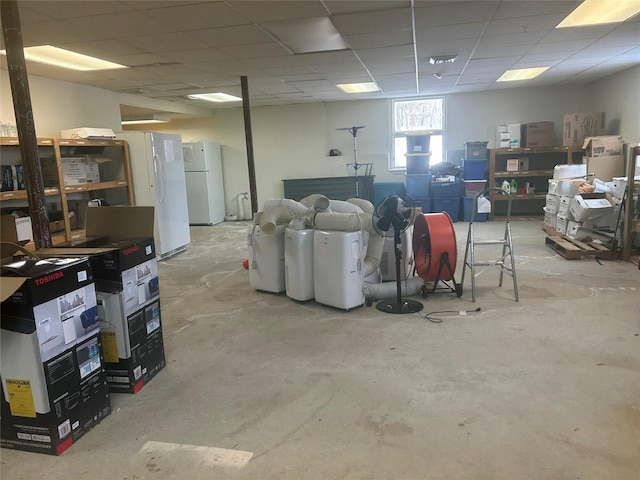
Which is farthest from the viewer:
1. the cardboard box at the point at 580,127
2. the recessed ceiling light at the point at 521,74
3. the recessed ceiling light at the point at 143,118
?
the recessed ceiling light at the point at 143,118

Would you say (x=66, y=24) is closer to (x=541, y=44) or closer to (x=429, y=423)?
(x=429, y=423)

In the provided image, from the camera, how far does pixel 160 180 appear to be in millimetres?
6254

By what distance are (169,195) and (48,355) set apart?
15.5 feet

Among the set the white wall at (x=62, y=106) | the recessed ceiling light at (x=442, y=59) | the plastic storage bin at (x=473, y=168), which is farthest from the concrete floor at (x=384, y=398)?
the plastic storage bin at (x=473, y=168)

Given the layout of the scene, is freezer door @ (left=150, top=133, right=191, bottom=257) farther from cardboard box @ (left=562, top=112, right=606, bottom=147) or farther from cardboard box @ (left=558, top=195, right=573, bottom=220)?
cardboard box @ (left=562, top=112, right=606, bottom=147)

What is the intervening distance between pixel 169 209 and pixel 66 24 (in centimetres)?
315

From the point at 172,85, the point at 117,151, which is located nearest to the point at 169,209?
the point at 117,151

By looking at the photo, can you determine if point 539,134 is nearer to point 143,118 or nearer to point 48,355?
point 143,118

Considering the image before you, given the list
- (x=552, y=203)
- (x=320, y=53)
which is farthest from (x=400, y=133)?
(x=320, y=53)

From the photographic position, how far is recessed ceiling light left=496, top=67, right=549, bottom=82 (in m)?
6.70

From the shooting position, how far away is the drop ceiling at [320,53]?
3467 mm

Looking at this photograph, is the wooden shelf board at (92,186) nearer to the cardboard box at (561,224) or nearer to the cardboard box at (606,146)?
the cardboard box at (561,224)

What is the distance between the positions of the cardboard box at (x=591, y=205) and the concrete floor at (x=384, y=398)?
1.71 metres

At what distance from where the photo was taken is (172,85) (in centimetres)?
656
